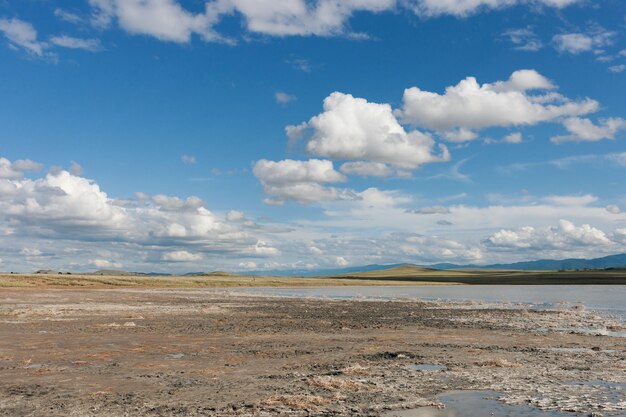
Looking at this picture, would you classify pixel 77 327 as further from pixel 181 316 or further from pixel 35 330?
pixel 181 316

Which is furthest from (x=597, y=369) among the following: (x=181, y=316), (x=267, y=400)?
(x=181, y=316)

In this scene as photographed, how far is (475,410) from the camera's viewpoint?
51.2 ft

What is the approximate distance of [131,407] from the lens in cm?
1570

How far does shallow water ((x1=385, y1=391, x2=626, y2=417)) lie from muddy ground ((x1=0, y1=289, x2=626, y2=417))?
511mm

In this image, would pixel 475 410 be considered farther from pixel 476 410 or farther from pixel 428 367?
pixel 428 367

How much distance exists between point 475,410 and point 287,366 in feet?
29.9

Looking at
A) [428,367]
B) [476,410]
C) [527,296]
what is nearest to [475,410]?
[476,410]

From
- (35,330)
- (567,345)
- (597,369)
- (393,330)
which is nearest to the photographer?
(597,369)

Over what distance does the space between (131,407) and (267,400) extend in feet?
12.8

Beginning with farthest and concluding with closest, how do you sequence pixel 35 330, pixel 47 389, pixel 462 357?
1. pixel 35 330
2. pixel 462 357
3. pixel 47 389

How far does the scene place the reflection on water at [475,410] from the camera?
Result: 15078 millimetres

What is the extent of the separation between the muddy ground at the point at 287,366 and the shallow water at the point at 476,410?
511 millimetres

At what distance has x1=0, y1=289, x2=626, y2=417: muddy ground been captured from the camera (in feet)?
53.2

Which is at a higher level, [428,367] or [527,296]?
[428,367]
